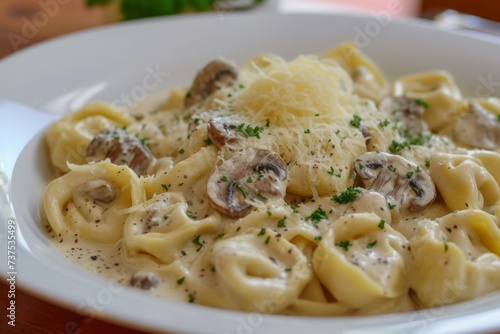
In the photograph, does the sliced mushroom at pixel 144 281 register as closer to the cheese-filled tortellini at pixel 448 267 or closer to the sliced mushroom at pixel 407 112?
the cheese-filled tortellini at pixel 448 267

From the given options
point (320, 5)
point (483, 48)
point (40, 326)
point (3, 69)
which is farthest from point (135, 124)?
point (320, 5)

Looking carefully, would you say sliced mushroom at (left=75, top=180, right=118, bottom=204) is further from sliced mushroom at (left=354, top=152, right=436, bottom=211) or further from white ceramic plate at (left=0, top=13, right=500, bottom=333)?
sliced mushroom at (left=354, top=152, right=436, bottom=211)

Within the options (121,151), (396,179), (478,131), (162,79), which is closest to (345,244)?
(396,179)

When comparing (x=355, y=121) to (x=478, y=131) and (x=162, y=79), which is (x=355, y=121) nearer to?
(x=478, y=131)

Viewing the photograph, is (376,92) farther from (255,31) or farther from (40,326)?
(40,326)

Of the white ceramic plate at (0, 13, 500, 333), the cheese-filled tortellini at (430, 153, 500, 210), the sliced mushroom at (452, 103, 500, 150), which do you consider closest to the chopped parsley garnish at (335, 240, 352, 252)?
the white ceramic plate at (0, 13, 500, 333)
